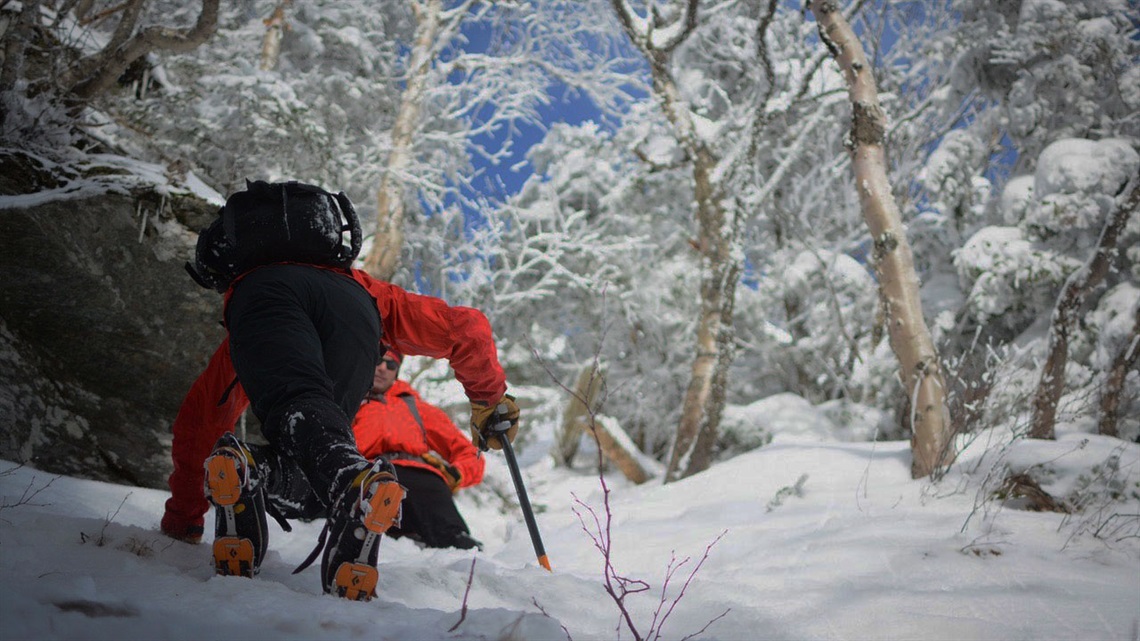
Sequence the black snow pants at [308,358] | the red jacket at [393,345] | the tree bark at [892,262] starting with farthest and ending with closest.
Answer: the tree bark at [892,262] → the red jacket at [393,345] → the black snow pants at [308,358]

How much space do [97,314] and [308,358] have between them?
2.20 m

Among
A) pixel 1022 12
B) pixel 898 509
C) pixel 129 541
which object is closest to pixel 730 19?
pixel 1022 12

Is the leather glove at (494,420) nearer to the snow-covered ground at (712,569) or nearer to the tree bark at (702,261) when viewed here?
the snow-covered ground at (712,569)

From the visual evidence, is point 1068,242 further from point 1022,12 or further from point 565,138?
point 565,138

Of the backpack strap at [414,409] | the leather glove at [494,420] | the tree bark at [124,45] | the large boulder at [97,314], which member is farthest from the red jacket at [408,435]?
the tree bark at [124,45]

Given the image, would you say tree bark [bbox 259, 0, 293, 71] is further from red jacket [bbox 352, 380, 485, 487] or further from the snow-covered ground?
the snow-covered ground

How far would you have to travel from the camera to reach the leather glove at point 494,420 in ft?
8.34

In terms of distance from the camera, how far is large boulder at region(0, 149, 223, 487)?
9.95 feet

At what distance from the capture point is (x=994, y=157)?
12102mm

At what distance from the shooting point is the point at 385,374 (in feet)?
12.8

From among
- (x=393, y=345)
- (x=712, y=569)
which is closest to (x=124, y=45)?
(x=393, y=345)

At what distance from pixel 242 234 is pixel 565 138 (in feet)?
41.4

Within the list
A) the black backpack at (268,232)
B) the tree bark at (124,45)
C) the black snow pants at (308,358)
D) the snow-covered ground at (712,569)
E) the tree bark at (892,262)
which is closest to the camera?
the snow-covered ground at (712,569)

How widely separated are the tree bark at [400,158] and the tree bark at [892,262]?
→ 4.66 m
